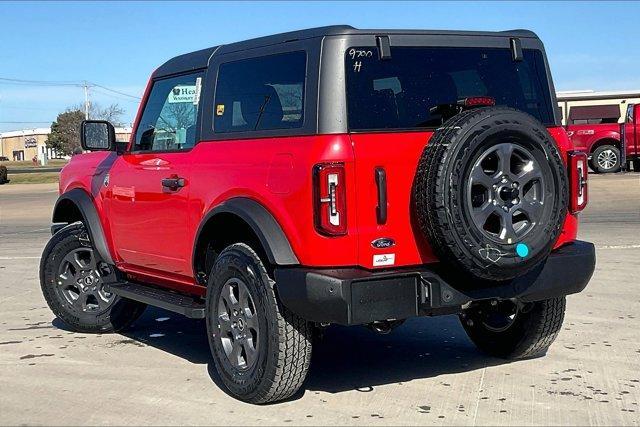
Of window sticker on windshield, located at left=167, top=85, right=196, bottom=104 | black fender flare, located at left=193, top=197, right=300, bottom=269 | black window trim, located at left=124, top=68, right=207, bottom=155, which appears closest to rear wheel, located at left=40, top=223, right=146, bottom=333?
black window trim, located at left=124, top=68, right=207, bottom=155

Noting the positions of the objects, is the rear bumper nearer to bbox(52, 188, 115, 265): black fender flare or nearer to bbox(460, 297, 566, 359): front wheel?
bbox(460, 297, 566, 359): front wheel

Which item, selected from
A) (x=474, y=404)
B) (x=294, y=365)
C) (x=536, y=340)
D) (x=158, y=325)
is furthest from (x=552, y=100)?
(x=158, y=325)

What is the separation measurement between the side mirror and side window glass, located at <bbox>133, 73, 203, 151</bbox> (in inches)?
7.7

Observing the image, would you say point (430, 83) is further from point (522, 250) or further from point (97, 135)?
point (97, 135)

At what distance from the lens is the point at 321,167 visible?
4.38 meters

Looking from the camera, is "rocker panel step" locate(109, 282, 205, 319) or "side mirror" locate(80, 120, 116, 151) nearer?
"rocker panel step" locate(109, 282, 205, 319)

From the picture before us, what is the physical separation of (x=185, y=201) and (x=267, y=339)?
1236mm

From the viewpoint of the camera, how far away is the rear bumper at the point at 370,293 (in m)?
4.35

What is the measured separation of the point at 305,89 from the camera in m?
4.70

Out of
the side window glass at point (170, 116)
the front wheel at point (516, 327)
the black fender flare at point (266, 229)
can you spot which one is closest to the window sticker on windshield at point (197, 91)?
the side window glass at point (170, 116)

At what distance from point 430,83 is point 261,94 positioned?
0.97 metres

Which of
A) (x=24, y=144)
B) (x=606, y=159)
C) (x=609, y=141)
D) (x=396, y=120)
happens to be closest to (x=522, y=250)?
(x=396, y=120)

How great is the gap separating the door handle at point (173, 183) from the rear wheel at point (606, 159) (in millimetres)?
22609

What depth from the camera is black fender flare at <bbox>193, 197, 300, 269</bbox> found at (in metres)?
4.57
